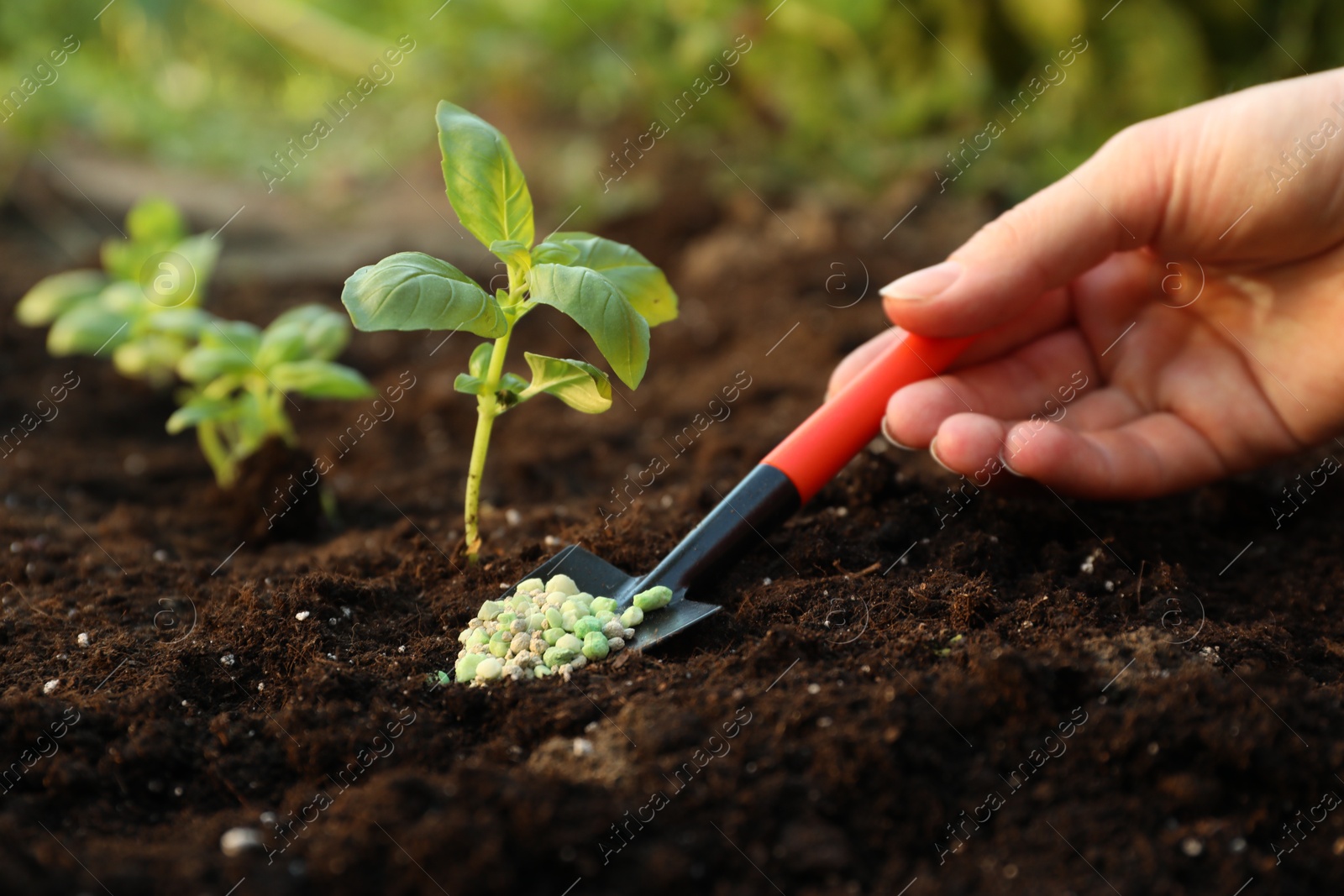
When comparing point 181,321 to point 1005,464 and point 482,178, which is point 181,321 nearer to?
point 482,178

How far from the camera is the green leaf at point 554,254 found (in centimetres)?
160

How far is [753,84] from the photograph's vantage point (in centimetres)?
448

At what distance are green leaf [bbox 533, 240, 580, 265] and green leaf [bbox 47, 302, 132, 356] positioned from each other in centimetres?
156

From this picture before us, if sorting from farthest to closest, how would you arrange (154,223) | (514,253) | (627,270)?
(154,223) → (627,270) → (514,253)

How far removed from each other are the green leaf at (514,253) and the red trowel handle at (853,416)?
21.9 inches

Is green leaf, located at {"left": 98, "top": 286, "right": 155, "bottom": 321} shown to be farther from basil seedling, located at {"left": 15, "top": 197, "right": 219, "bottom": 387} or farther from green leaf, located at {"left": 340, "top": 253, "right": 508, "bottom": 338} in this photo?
green leaf, located at {"left": 340, "top": 253, "right": 508, "bottom": 338}

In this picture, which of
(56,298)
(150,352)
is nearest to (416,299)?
(150,352)

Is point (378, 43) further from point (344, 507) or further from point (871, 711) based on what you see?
point (871, 711)

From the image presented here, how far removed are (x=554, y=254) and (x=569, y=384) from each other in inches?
8.8

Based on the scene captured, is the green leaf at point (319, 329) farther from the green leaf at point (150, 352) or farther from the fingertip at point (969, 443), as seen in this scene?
the fingertip at point (969, 443)

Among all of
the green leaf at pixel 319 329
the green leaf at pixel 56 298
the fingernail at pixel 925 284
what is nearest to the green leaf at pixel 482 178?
the fingernail at pixel 925 284

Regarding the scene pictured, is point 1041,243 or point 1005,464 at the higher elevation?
point 1041,243

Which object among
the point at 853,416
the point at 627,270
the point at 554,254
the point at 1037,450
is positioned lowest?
the point at 1037,450

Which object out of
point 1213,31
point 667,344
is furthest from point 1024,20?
point 667,344
